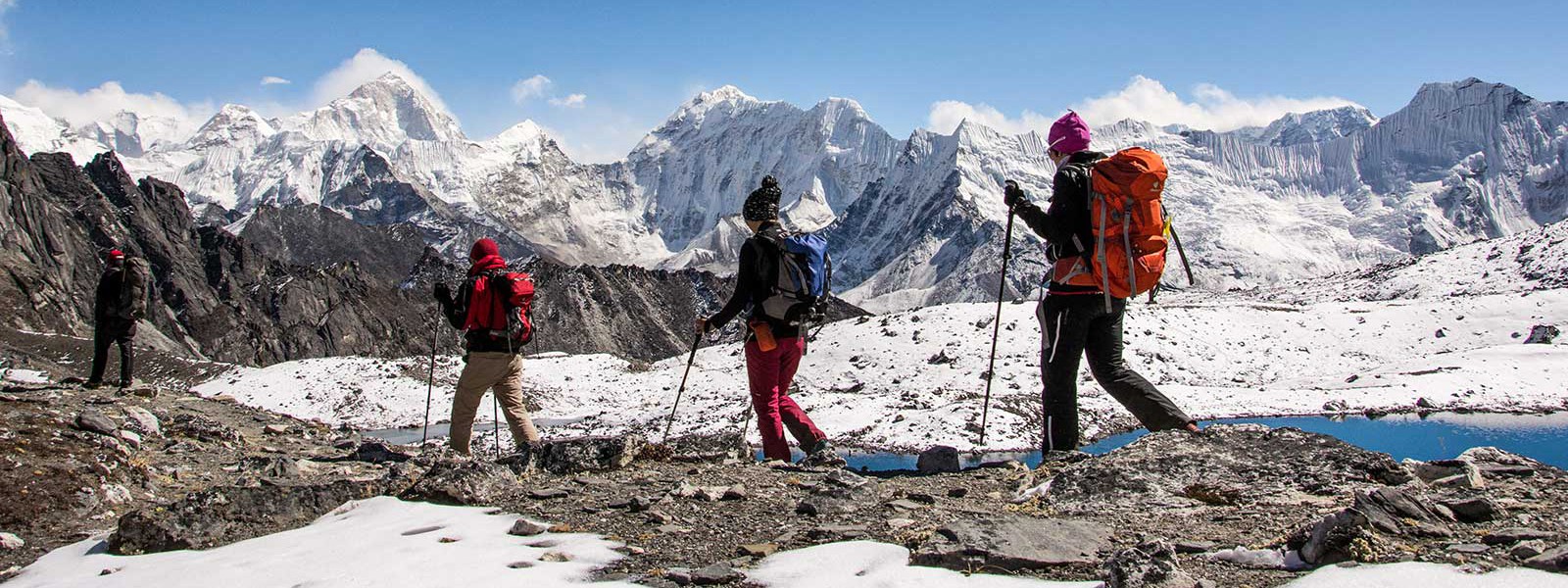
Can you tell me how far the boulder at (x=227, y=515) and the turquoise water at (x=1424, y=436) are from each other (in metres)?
12.1

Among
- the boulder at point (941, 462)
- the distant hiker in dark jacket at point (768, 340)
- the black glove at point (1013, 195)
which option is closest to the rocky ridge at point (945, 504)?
the boulder at point (941, 462)

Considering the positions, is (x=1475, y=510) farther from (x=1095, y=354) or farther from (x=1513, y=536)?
(x=1095, y=354)

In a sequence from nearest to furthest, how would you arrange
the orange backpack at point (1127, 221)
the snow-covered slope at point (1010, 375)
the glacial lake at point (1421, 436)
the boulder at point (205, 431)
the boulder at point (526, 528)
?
the boulder at point (526, 528) → the orange backpack at point (1127, 221) → the boulder at point (205, 431) → the glacial lake at point (1421, 436) → the snow-covered slope at point (1010, 375)

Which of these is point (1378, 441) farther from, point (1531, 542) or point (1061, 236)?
point (1531, 542)

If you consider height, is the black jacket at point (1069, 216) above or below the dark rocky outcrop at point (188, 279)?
below

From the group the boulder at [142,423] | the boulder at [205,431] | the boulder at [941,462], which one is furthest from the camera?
the boulder at [205,431]

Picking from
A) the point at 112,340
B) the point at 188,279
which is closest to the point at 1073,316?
the point at 112,340

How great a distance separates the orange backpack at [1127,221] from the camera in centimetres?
712

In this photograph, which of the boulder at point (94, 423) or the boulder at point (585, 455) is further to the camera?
the boulder at point (94, 423)

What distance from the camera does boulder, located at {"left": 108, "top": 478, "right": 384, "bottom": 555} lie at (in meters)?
6.29

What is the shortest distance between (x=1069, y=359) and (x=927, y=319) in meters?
30.1

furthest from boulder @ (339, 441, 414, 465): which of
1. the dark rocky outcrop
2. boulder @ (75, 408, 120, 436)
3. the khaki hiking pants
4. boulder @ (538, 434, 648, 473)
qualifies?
the dark rocky outcrop

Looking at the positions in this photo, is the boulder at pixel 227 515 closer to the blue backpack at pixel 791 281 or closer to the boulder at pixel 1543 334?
the blue backpack at pixel 791 281

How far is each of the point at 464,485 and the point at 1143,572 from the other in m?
4.69
